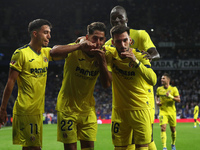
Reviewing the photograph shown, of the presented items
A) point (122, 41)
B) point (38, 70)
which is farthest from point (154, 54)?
point (38, 70)

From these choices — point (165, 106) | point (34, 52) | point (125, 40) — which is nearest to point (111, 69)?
point (125, 40)

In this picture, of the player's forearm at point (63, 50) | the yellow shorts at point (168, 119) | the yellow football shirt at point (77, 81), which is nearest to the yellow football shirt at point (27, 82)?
the yellow football shirt at point (77, 81)

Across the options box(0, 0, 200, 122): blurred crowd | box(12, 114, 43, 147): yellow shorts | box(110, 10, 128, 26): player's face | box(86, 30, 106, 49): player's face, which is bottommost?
box(12, 114, 43, 147): yellow shorts

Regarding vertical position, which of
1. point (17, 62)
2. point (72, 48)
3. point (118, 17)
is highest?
point (118, 17)

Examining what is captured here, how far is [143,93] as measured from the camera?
4.04 meters

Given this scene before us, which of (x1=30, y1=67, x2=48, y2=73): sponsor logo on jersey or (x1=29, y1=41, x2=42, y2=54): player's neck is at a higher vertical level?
(x1=29, y1=41, x2=42, y2=54): player's neck

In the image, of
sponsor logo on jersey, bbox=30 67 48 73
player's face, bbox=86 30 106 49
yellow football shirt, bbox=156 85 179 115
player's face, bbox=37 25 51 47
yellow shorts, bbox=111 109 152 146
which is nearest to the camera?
player's face, bbox=86 30 106 49

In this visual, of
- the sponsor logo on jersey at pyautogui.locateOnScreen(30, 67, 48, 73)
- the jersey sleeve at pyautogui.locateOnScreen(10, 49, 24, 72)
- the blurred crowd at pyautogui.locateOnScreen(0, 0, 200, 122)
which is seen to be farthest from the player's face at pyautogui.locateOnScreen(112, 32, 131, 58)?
the blurred crowd at pyautogui.locateOnScreen(0, 0, 200, 122)

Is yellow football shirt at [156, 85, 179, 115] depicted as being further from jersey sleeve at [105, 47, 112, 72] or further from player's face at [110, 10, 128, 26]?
jersey sleeve at [105, 47, 112, 72]

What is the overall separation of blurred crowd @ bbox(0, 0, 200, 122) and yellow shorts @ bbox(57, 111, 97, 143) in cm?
2568

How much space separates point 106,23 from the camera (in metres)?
33.0

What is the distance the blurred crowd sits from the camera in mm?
30938

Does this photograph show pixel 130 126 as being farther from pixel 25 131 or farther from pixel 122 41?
pixel 25 131

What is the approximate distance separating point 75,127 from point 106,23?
30001 millimetres
